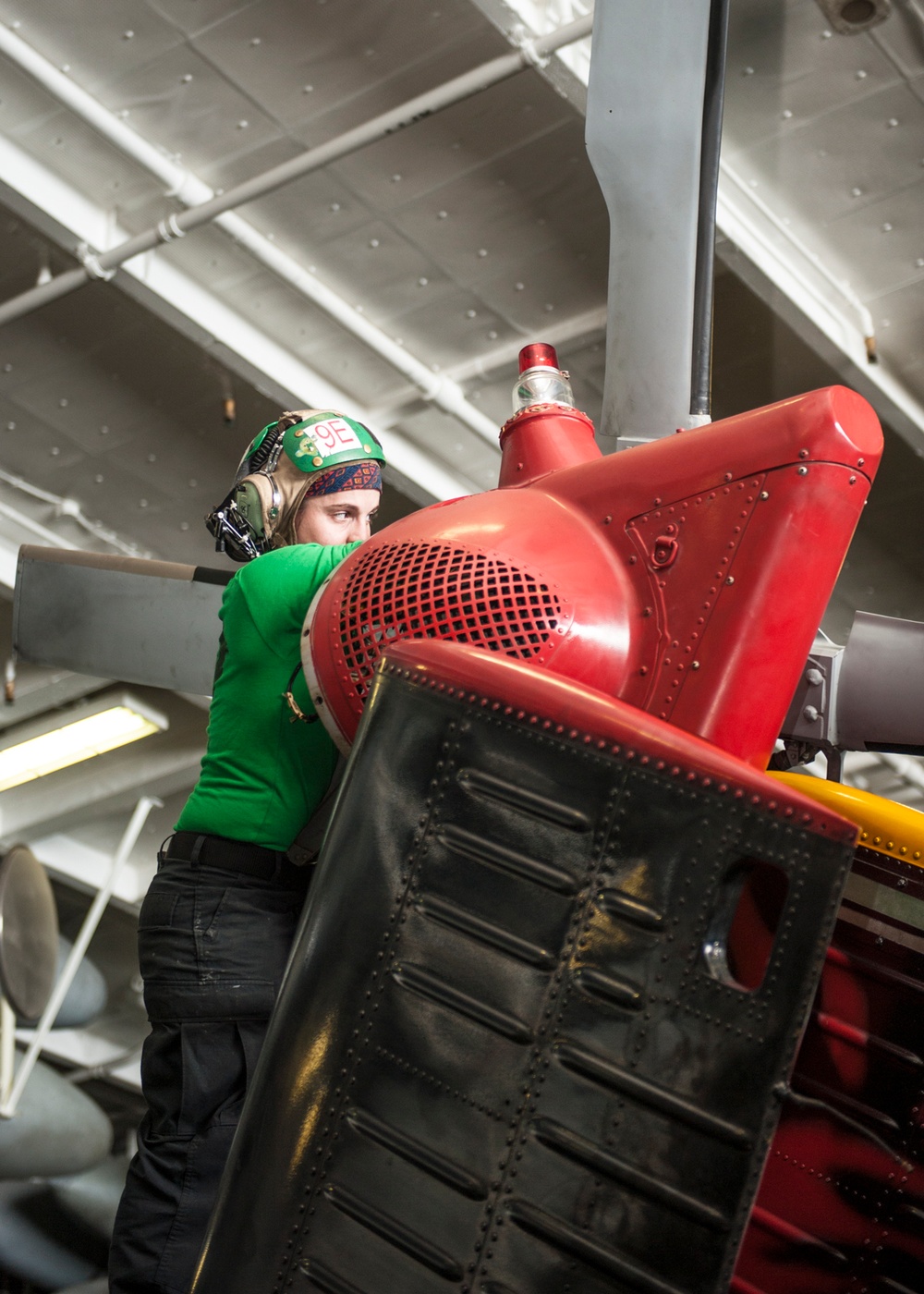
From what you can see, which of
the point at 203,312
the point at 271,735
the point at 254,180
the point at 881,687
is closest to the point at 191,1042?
the point at 271,735

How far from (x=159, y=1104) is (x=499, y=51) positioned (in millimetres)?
4065

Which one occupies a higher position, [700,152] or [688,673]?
[700,152]

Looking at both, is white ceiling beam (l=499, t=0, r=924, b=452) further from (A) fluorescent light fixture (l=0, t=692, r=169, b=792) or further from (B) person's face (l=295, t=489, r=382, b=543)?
(A) fluorescent light fixture (l=0, t=692, r=169, b=792)

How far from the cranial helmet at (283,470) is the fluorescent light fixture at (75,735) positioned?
4948 mm

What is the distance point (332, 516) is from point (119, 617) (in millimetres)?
1479

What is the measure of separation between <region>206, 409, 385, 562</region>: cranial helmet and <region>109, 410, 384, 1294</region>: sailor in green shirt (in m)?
0.35

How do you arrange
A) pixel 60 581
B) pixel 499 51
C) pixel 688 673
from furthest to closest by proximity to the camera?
1. pixel 499 51
2. pixel 60 581
3. pixel 688 673

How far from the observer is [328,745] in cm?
Answer: 254

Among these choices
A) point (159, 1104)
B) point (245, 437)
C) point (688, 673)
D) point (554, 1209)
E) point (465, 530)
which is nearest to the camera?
point (554, 1209)

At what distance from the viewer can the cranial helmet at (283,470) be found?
9.51 ft

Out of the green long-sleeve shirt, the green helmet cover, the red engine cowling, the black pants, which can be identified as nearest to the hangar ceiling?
the green helmet cover

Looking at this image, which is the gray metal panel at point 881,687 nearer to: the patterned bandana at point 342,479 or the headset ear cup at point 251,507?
the patterned bandana at point 342,479

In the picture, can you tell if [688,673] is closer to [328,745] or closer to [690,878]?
[690,878]

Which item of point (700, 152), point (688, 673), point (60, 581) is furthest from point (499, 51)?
point (688, 673)
